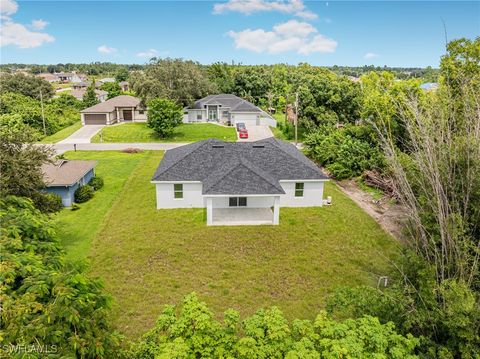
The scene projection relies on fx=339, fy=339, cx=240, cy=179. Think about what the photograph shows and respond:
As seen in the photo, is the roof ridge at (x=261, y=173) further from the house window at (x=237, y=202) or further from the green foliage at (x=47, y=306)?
the green foliage at (x=47, y=306)

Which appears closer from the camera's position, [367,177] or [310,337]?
[310,337]

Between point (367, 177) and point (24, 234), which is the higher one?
point (24, 234)

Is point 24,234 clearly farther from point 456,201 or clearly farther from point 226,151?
point 226,151

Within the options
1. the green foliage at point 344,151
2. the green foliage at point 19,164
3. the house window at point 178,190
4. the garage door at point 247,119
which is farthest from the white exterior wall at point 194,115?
the green foliage at point 19,164

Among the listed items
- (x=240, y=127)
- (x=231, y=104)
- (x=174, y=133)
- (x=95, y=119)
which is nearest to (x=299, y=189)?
(x=240, y=127)

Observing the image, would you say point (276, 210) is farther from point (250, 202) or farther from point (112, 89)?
point (112, 89)

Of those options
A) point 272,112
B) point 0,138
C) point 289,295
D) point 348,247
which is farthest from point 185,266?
point 272,112
